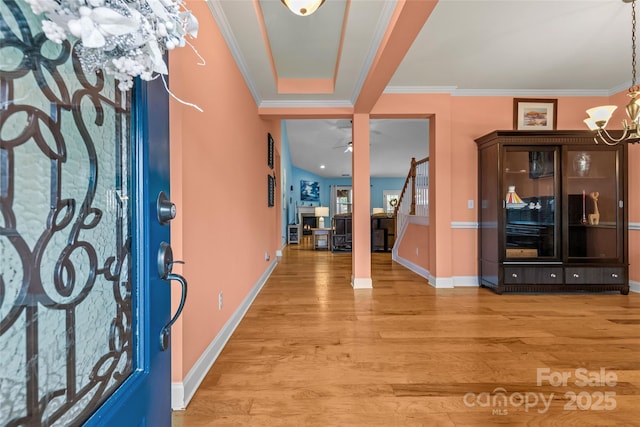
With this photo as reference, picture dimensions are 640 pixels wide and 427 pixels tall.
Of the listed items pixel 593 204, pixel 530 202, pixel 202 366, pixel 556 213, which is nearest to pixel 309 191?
pixel 530 202

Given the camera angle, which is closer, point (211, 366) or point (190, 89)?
point (190, 89)

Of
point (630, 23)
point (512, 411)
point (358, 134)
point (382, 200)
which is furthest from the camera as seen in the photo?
point (382, 200)

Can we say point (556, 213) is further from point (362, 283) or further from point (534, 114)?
point (362, 283)

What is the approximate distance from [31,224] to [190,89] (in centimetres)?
129

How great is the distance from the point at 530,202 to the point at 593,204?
0.74 metres

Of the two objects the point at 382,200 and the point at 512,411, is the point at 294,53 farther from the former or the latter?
the point at 382,200

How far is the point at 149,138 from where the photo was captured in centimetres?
65

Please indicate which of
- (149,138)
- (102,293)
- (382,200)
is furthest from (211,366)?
(382,200)

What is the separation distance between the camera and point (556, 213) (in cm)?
327

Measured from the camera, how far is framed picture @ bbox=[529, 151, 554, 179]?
10.9 ft

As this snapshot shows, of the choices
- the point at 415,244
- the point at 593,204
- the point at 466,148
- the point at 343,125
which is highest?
the point at 343,125

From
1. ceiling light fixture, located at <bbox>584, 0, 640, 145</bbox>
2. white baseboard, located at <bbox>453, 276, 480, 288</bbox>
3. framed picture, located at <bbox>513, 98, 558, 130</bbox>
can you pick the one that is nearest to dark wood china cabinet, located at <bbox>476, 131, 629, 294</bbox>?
white baseboard, located at <bbox>453, 276, 480, 288</bbox>

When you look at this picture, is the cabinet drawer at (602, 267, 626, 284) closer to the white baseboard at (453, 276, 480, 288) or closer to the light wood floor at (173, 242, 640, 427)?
the light wood floor at (173, 242, 640, 427)

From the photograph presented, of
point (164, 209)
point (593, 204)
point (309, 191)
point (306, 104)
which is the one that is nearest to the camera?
point (164, 209)
